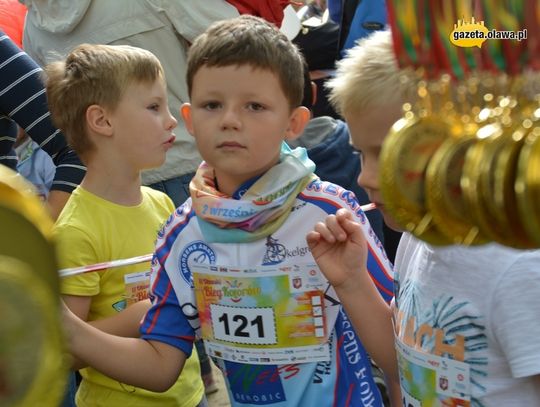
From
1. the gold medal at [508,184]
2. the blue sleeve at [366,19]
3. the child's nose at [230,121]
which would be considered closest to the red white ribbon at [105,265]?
the child's nose at [230,121]

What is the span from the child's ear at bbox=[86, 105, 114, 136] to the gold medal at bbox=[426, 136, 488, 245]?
1.68 m

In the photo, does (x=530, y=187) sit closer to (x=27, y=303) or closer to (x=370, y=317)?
(x=27, y=303)

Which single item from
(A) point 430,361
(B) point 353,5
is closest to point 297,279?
(A) point 430,361

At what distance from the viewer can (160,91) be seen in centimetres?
290

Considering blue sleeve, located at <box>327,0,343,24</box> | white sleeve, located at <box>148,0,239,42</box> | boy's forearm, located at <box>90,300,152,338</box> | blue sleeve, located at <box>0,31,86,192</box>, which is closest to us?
boy's forearm, located at <box>90,300,152,338</box>

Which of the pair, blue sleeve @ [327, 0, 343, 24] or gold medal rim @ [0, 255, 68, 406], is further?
blue sleeve @ [327, 0, 343, 24]

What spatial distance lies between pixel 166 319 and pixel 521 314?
0.88 meters

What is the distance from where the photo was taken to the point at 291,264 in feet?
7.01

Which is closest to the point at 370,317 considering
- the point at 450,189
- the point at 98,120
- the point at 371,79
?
the point at 371,79

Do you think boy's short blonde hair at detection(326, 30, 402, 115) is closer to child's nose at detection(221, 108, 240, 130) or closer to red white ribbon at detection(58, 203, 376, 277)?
child's nose at detection(221, 108, 240, 130)

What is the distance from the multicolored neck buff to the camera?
7.04 feet

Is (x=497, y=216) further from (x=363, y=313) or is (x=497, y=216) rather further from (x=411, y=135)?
(x=363, y=313)

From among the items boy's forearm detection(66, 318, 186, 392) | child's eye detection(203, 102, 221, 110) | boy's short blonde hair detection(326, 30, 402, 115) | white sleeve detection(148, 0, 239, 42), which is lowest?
boy's forearm detection(66, 318, 186, 392)

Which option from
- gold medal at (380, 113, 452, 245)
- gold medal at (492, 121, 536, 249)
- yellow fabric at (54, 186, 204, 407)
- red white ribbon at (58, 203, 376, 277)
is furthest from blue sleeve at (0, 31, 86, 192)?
gold medal at (492, 121, 536, 249)
